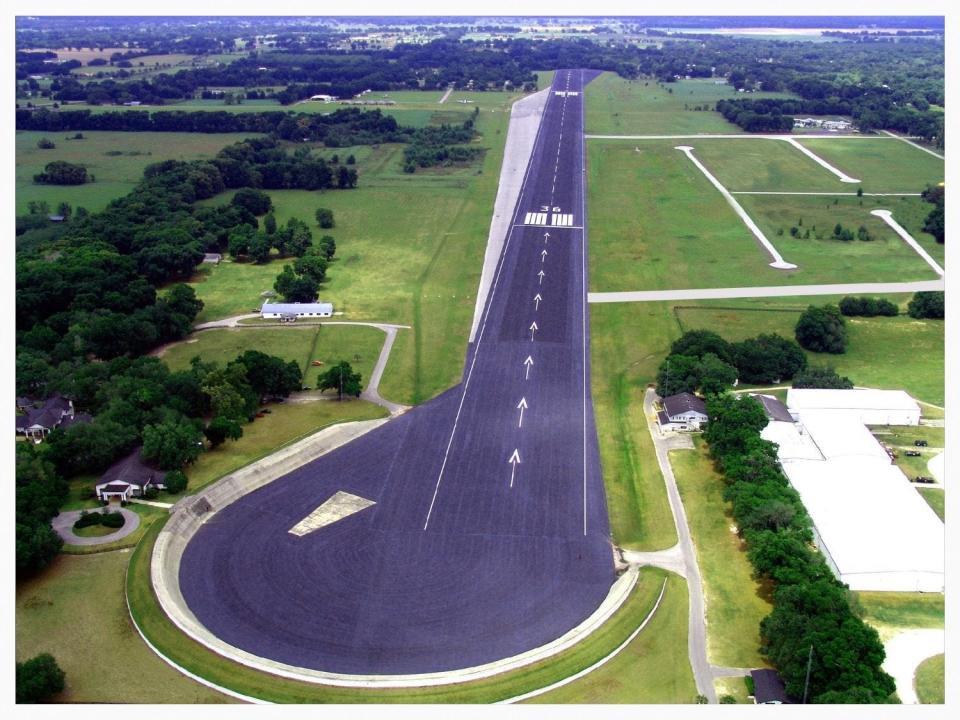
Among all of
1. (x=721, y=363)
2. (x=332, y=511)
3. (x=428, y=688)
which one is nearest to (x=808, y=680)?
(x=428, y=688)

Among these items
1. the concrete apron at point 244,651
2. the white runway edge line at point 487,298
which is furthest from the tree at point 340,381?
the white runway edge line at point 487,298

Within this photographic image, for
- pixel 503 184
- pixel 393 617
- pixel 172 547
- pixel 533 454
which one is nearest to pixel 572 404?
pixel 533 454

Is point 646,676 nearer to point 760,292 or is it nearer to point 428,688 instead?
point 428,688

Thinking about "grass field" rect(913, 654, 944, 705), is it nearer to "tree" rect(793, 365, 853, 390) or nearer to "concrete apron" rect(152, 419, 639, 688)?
"concrete apron" rect(152, 419, 639, 688)

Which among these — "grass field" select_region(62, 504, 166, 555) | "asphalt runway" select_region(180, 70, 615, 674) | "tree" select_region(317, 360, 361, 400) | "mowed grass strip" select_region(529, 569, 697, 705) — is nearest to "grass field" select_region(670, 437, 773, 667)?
"mowed grass strip" select_region(529, 569, 697, 705)

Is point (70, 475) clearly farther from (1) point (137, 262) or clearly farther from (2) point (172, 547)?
(1) point (137, 262)
